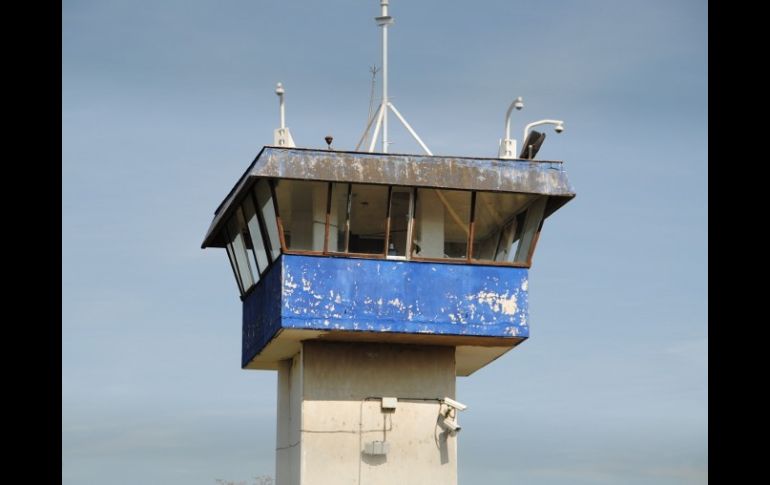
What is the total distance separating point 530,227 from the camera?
23.5 meters

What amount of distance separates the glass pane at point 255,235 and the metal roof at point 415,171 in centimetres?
74

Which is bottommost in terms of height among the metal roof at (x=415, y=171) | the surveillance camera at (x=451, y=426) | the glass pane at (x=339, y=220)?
the surveillance camera at (x=451, y=426)

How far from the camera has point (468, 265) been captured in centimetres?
2286

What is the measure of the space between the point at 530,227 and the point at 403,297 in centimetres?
279

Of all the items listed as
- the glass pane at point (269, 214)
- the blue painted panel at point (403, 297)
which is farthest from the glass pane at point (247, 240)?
the blue painted panel at point (403, 297)

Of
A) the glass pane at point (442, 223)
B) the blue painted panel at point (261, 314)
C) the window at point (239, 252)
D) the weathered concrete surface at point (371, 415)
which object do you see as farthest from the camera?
the window at point (239, 252)

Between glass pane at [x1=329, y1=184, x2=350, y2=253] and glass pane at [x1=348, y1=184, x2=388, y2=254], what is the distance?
8.2 inches

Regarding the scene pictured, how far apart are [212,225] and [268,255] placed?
364 centimetres

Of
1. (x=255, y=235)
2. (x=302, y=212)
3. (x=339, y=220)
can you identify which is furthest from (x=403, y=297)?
(x=255, y=235)

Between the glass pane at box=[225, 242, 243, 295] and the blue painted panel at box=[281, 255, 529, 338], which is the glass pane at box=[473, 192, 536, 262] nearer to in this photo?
the blue painted panel at box=[281, 255, 529, 338]

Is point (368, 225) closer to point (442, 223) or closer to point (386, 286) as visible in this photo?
point (442, 223)

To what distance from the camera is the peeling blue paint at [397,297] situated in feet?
72.9

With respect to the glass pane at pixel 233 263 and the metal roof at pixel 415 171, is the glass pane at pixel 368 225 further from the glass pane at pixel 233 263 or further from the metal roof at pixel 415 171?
the glass pane at pixel 233 263
